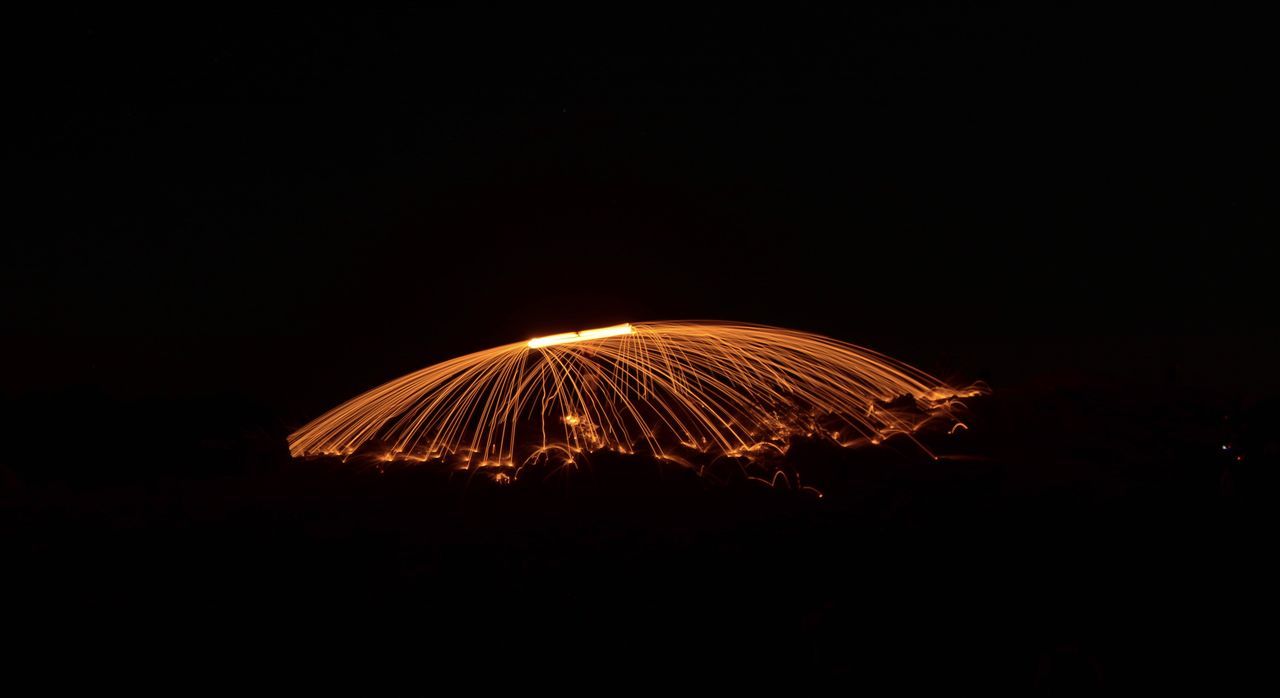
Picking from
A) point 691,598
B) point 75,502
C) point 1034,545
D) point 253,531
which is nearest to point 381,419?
point 75,502

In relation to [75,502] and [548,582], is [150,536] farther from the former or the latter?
[548,582]

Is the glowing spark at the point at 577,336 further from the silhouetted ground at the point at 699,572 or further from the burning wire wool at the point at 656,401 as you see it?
the silhouetted ground at the point at 699,572

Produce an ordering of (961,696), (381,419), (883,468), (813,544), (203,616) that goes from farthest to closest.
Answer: (381,419) → (883,468) → (813,544) → (203,616) → (961,696)

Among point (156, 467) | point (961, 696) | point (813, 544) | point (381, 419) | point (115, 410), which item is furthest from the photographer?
point (381, 419)

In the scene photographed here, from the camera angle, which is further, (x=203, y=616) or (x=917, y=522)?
(x=917, y=522)

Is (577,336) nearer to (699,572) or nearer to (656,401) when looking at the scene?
(656,401)
